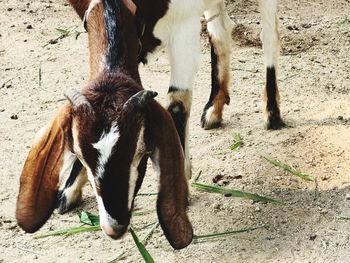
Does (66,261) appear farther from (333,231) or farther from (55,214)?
(333,231)

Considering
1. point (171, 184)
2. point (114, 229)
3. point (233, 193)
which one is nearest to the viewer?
point (114, 229)

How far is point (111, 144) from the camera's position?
136 inches

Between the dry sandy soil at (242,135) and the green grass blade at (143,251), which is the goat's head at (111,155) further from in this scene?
the dry sandy soil at (242,135)

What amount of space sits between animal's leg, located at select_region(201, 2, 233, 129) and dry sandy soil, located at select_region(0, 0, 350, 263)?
7.2 inches

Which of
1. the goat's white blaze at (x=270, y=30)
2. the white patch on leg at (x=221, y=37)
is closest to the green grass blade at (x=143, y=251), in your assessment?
the white patch on leg at (x=221, y=37)

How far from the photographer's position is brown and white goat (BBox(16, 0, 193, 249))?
11.5 feet

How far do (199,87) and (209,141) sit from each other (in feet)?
2.93

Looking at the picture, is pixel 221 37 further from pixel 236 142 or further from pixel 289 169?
pixel 289 169

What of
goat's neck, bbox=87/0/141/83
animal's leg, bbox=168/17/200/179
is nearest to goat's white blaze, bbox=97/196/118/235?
goat's neck, bbox=87/0/141/83

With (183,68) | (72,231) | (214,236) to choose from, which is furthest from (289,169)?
(72,231)

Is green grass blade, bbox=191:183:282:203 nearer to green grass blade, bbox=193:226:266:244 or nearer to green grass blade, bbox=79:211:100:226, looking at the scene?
green grass blade, bbox=193:226:266:244

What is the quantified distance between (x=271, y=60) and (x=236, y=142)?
726 millimetres

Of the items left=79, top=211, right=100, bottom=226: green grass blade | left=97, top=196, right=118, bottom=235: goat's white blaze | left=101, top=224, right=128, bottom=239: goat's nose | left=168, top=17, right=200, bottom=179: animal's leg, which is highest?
left=168, top=17, right=200, bottom=179: animal's leg

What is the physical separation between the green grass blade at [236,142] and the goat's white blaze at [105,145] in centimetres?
234
